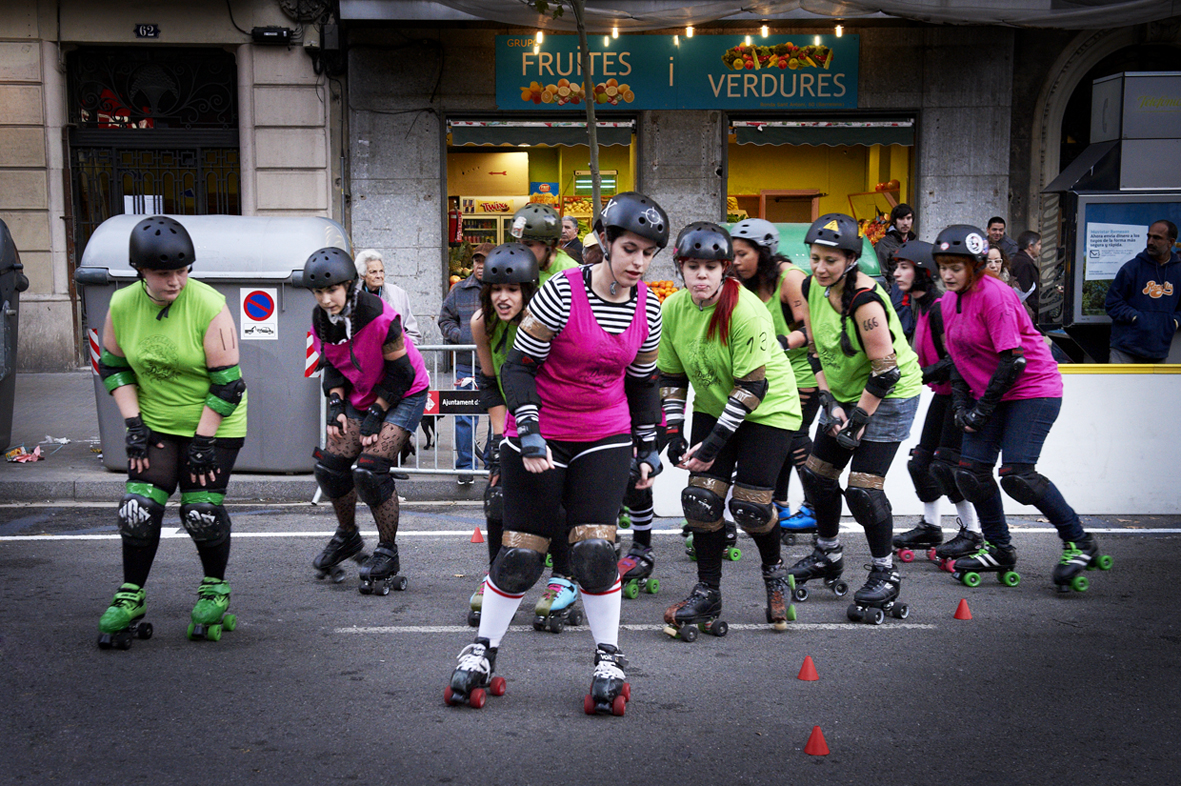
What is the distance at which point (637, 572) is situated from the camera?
5.73 metres

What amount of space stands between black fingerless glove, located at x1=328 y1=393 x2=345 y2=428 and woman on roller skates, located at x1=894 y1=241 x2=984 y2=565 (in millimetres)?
3147

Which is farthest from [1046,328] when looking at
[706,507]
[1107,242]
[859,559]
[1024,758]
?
[1024,758]

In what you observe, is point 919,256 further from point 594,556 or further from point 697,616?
point 594,556

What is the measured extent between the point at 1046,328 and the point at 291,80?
8.92 meters

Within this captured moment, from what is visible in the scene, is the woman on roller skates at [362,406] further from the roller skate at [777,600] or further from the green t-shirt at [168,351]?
the roller skate at [777,600]

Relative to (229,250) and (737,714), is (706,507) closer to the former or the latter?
(737,714)

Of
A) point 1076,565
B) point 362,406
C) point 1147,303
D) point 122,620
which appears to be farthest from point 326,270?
point 1147,303

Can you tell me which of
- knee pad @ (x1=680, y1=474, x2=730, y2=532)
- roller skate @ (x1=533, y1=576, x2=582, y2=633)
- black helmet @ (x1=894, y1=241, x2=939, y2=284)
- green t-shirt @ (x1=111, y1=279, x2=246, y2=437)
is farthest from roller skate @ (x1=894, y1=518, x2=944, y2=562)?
green t-shirt @ (x1=111, y1=279, x2=246, y2=437)

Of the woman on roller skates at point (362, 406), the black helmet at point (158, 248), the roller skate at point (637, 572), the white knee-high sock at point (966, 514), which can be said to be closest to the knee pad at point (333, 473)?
the woman on roller skates at point (362, 406)

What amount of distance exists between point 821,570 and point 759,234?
68.2 inches

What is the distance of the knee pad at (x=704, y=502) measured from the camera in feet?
15.9

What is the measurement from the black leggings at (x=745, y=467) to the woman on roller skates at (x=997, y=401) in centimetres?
136

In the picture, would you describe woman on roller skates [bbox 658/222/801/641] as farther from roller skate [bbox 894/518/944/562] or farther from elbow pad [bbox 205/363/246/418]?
elbow pad [bbox 205/363/246/418]

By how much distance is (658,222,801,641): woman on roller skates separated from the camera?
15.2 ft
